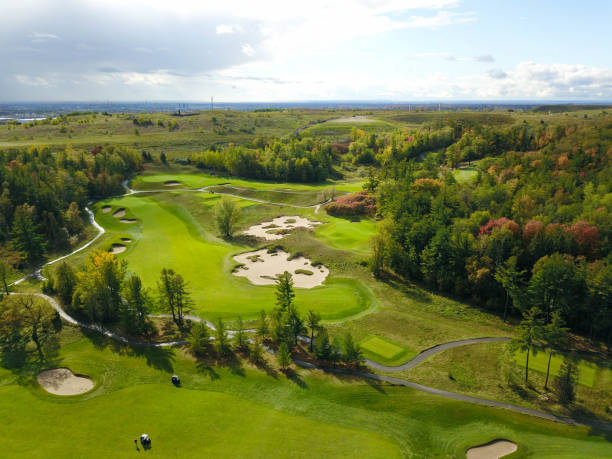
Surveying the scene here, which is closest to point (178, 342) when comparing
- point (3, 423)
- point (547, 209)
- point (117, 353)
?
point (117, 353)

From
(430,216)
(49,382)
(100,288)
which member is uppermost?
(430,216)

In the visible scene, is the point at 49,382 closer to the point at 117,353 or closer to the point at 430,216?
the point at 117,353

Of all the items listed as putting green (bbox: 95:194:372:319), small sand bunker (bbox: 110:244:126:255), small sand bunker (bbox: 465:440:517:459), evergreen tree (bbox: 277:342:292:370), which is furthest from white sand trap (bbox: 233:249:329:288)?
small sand bunker (bbox: 465:440:517:459)

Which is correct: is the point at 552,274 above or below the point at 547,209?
below

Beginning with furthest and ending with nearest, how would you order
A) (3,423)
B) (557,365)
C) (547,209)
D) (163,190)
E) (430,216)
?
(163,190), (430,216), (547,209), (557,365), (3,423)

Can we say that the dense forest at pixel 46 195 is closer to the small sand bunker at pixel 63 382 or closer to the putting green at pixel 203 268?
the putting green at pixel 203 268

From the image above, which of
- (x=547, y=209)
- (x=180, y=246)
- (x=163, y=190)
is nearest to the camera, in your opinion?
(x=547, y=209)

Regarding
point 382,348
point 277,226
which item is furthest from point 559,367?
point 277,226

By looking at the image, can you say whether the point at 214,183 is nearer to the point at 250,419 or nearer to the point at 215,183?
the point at 215,183
